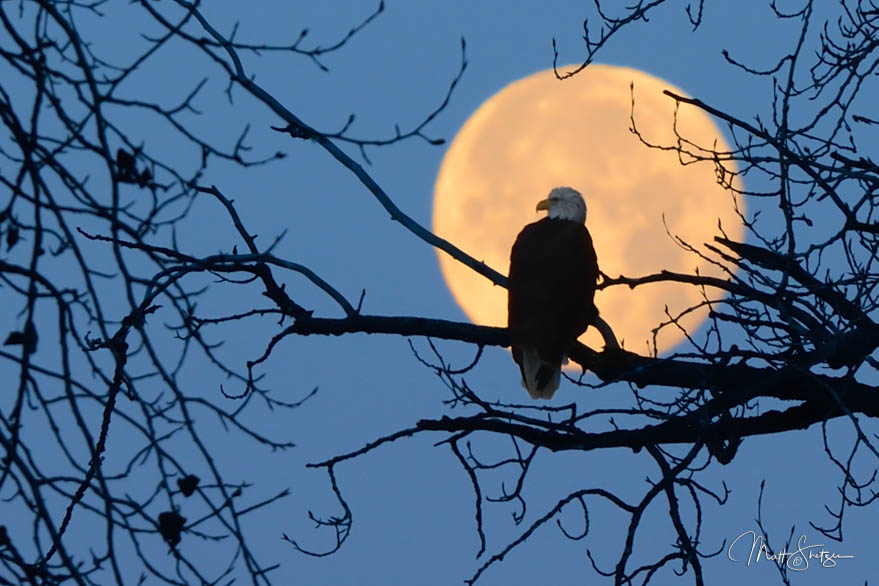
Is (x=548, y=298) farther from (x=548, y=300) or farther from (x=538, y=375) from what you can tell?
(x=538, y=375)

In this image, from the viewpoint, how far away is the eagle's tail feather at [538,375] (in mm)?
6949

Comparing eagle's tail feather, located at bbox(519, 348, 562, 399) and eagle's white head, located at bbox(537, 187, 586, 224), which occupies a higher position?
eagle's white head, located at bbox(537, 187, 586, 224)

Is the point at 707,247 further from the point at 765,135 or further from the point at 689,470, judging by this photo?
the point at 689,470

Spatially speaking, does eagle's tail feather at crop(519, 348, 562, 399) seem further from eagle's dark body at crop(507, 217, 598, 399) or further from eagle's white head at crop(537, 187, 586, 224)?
eagle's white head at crop(537, 187, 586, 224)

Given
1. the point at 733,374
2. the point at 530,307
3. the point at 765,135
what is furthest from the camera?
the point at 530,307

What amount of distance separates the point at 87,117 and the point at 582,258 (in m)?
4.88

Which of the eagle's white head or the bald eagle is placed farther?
the eagle's white head

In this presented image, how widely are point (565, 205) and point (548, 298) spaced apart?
1.38m

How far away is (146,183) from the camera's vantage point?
2.77m

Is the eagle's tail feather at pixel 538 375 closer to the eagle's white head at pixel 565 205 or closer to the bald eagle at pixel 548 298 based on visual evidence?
the bald eagle at pixel 548 298

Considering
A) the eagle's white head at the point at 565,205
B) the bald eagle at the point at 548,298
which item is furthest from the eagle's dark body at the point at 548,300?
the eagle's white head at the point at 565,205

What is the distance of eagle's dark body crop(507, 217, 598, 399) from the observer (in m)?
6.85

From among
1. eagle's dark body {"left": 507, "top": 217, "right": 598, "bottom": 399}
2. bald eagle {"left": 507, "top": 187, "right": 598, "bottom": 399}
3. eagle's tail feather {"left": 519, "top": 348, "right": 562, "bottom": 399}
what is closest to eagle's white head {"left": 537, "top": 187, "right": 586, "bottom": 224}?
bald eagle {"left": 507, "top": 187, "right": 598, "bottom": 399}

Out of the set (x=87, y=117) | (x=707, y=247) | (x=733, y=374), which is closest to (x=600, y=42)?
(x=707, y=247)
